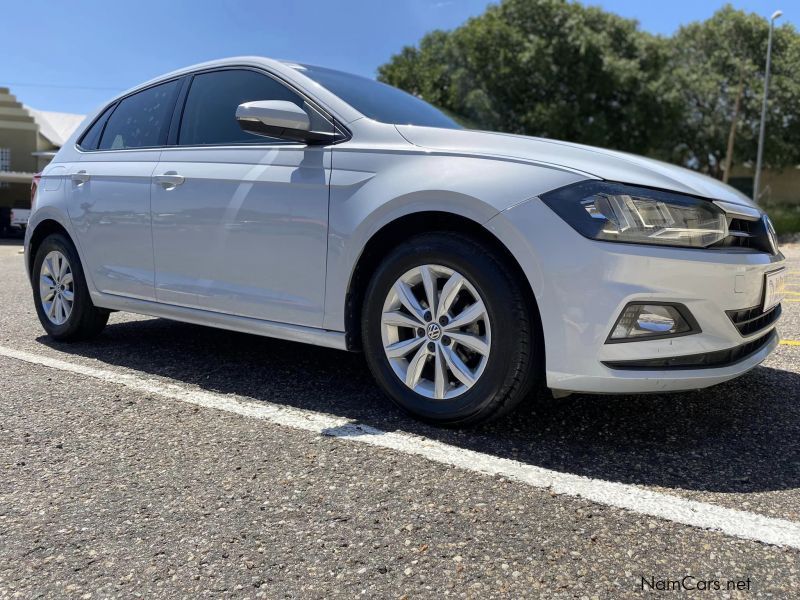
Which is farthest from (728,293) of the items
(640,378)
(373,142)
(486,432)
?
(373,142)

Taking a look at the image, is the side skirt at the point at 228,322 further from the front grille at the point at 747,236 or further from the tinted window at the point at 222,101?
the front grille at the point at 747,236

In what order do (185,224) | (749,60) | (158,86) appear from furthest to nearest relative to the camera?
(749,60) → (158,86) → (185,224)

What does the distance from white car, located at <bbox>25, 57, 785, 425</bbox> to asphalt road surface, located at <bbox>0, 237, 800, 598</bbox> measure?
31 centimetres

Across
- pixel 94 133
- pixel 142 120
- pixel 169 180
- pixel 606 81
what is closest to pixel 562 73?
pixel 606 81

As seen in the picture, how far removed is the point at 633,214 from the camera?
2410mm

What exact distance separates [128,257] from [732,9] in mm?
35708

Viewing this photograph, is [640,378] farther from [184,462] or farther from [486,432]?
[184,462]

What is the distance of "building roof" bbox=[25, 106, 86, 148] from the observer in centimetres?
3297

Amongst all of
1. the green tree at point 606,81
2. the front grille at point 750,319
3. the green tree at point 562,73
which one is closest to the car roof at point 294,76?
the front grille at point 750,319

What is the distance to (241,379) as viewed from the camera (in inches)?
143

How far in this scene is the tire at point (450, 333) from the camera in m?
2.56

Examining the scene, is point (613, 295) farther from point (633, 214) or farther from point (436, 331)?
point (436, 331)

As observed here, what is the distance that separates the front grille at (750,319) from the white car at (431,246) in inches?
0.5

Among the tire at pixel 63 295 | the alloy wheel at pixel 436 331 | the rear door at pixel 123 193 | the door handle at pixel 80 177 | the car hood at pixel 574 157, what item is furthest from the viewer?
the tire at pixel 63 295
